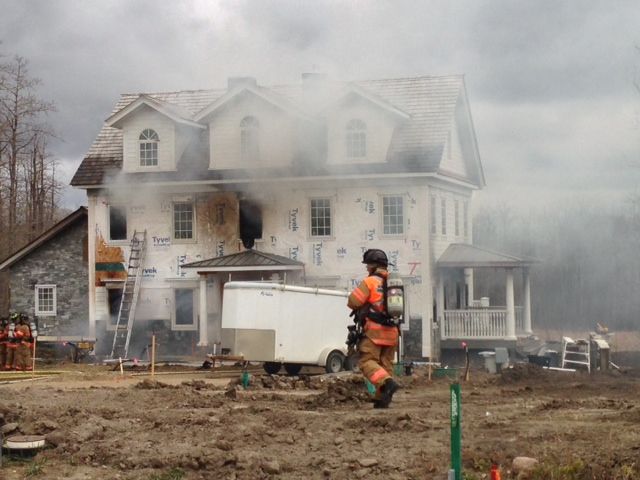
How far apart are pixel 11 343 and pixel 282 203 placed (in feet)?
31.1

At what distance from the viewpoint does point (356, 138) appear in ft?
108

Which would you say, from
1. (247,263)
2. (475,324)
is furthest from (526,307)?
(247,263)

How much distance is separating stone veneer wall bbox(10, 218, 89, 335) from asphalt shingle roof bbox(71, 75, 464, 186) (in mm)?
2707

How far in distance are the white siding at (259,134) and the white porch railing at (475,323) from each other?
23.4 feet

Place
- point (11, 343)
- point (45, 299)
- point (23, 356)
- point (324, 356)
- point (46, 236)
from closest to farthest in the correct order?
point (324, 356)
point (11, 343)
point (23, 356)
point (46, 236)
point (45, 299)

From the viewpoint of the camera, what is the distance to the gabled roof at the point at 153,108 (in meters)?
34.3

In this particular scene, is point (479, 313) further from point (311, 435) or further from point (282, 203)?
point (311, 435)

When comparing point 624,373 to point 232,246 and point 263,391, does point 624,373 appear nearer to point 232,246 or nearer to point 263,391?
point 263,391

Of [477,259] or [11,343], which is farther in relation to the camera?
[477,259]

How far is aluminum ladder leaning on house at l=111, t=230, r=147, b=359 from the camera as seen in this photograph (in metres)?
33.9

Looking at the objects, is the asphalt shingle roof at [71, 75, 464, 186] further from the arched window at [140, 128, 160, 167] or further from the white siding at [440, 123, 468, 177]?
the white siding at [440, 123, 468, 177]

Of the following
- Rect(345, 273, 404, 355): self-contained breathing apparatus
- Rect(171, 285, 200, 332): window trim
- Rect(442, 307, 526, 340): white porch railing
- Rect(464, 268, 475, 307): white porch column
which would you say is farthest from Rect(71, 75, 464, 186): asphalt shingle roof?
Rect(345, 273, 404, 355): self-contained breathing apparatus

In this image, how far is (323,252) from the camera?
1304 inches

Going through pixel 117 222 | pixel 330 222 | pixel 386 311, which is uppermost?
pixel 117 222
